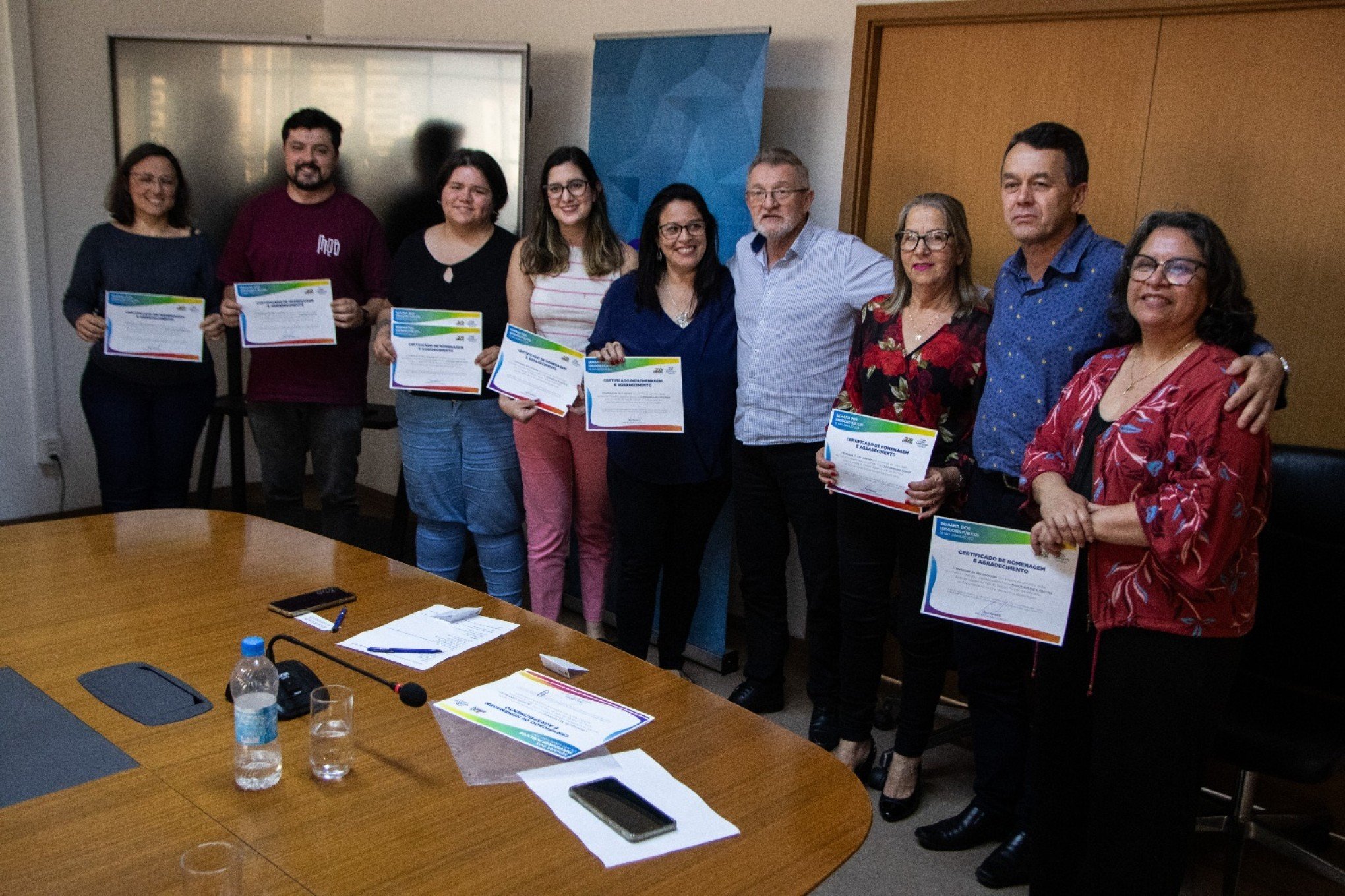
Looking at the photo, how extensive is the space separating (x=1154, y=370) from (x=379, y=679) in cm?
145

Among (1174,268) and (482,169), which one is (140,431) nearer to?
(482,169)

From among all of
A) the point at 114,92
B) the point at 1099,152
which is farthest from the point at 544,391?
the point at 114,92

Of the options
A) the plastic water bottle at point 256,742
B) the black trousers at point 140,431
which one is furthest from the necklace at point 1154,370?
the black trousers at point 140,431

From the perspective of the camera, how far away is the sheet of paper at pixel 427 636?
1917 mm

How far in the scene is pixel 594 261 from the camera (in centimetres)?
323

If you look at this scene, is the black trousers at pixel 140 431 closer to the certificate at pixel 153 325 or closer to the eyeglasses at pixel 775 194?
the certificate at pixel 153 325

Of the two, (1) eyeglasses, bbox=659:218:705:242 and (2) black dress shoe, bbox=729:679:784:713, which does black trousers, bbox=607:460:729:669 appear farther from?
(1) eyeglasses, bbox=659:218:705:242

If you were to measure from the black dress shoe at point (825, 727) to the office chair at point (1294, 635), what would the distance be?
100 centimetres

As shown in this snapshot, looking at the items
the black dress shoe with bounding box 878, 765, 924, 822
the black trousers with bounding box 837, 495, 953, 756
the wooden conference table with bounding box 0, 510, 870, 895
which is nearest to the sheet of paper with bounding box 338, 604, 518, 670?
the wooden conference table with bounding box 0, 510, 870, 895

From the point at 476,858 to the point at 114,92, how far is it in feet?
14.4

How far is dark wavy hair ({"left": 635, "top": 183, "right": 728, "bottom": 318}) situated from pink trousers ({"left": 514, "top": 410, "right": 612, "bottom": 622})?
1.61 feet

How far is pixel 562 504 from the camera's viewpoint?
3439mm

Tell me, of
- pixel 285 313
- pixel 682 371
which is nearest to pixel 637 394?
pixel 682 371

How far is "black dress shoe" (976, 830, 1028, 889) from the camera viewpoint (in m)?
2.48
